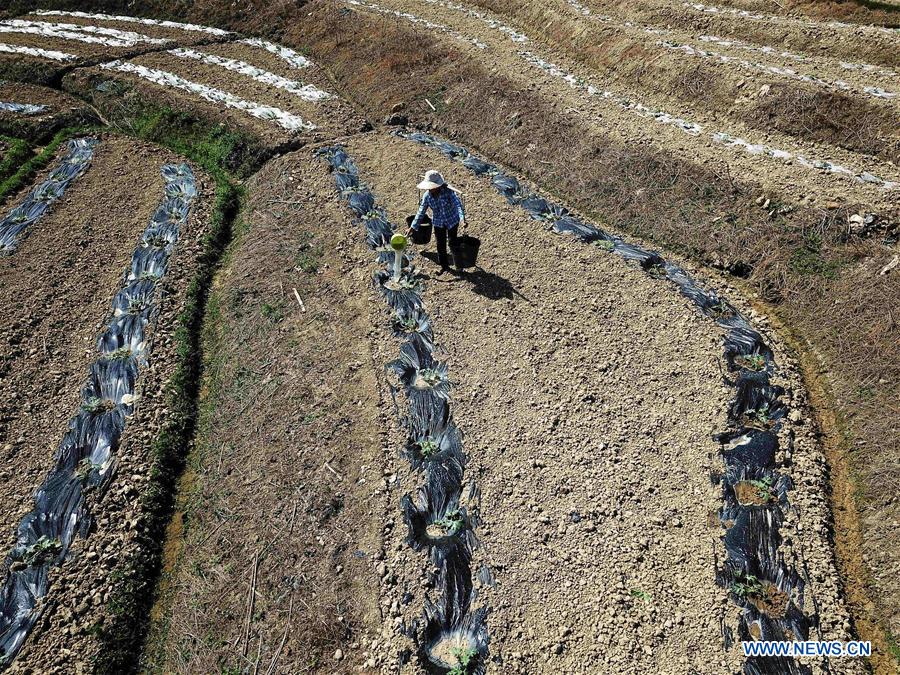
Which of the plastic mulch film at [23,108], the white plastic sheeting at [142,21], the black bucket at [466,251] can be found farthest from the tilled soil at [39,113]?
the black bucket at [466,251]

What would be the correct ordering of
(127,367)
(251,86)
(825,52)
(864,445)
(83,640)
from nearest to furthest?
(83,640) < (864,445) < (127,367) < (825,52) < (251,86)

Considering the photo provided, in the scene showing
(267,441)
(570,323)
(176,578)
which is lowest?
(176,578)

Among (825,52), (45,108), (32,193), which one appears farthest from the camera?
(45,108)

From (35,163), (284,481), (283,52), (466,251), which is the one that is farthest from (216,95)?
(284,481)

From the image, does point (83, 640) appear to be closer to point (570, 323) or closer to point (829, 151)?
point (570, 323)

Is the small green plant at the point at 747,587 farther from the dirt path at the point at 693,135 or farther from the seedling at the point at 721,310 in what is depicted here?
the dirt path at the point at 693,135

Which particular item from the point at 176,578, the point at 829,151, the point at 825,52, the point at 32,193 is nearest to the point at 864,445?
the point at 829,151

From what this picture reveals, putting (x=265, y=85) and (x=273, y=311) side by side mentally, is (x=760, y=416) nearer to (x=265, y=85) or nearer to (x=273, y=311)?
(x=273, y=311)
